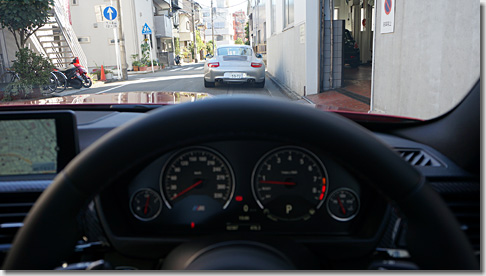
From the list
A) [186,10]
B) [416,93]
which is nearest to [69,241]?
[416,93]

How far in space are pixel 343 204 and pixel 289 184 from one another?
0.21 metres

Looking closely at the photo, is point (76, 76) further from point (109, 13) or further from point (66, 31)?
point (66, 31)

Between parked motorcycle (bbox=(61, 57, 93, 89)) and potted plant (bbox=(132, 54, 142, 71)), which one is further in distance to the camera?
potted plant (bbox=(132, 54, 142, 71))

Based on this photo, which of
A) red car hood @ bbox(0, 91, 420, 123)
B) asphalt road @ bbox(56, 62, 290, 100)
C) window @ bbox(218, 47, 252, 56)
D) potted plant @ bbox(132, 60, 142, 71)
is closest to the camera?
red car hood @ bbox(0, 91, 420, 123)

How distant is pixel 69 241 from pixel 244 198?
69 cm

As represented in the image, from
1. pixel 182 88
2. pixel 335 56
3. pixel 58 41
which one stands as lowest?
pixel 182 88

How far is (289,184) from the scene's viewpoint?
4.95 feet

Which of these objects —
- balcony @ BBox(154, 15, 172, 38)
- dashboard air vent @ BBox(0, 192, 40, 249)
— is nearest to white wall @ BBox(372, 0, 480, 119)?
dashboard air vent @ BBox(0, 192, 40, 249)

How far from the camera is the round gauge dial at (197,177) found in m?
1.52

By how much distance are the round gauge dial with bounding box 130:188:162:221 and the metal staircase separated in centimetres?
1894

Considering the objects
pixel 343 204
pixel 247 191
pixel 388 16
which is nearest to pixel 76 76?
pixel 388 16

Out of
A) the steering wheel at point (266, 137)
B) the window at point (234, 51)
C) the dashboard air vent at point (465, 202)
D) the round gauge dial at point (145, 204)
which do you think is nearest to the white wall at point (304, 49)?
Answer: the window at point (234, 51)

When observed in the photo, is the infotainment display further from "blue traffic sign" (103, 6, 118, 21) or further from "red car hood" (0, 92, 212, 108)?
"blue traffic sign" (103, 6, 118, 21)

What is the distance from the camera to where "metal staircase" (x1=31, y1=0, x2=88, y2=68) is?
18625 mm
